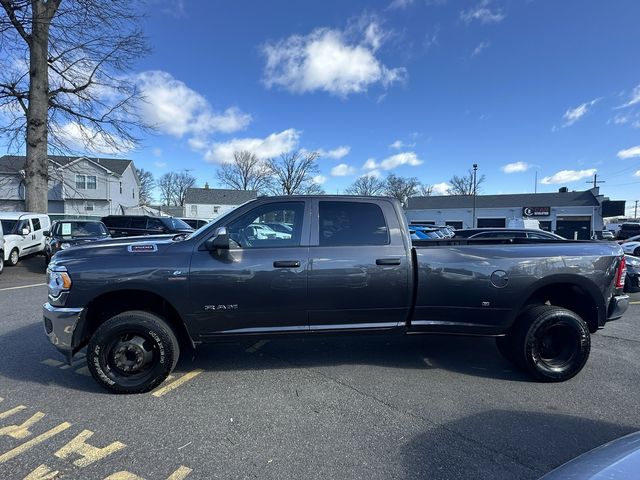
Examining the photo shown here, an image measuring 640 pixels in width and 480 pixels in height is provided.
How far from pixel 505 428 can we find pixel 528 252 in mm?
1824

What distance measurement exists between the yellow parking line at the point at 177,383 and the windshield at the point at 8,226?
13546mm

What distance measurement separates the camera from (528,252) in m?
3.97

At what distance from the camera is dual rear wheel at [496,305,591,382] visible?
3.92 metres

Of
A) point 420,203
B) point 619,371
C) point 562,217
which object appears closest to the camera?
point 619,371

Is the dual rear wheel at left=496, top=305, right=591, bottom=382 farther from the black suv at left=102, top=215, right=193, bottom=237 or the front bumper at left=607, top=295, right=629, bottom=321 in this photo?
the black suv at left=102, top=215, right=193, bottom=237

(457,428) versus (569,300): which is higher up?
(569,300)

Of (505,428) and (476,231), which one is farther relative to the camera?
(476,231)

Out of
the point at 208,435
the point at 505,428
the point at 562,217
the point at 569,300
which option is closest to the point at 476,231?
the point at 569,300

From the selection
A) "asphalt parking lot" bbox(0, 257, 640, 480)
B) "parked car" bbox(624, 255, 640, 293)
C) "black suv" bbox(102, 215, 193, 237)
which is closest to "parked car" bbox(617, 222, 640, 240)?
"parked car" bbox(624, 255, 640, 293)

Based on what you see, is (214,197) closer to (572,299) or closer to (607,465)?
(572,299)

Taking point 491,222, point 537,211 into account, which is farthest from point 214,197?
point 537,211

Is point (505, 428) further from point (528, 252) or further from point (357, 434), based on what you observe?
point (528, 252)

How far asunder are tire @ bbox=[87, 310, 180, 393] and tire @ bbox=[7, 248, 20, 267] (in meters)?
13.1

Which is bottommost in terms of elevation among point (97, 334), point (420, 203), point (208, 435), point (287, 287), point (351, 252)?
point (208, 435)
